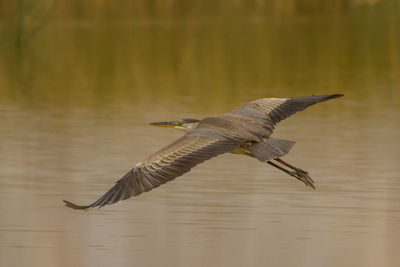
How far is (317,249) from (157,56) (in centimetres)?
1317

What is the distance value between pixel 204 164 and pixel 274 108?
2167mm

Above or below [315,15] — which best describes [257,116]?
below

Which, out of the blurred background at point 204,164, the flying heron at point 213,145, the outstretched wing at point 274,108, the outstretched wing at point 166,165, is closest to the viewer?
the outstretched wing at point 166,165

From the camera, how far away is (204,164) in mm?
A: 10289

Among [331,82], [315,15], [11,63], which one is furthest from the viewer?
[315,15]

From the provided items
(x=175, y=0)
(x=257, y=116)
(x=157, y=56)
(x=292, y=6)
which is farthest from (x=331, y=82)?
(x=175, y=0)

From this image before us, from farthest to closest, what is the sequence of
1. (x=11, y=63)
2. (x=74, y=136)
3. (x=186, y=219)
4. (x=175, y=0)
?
1. (x=175, y=0)
2. (x=11, y=63)
3. (x=74, y=136)
4. (x=186, y=219)

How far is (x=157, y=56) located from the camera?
2016 cm

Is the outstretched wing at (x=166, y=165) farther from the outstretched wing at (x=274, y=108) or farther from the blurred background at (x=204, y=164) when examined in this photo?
the outstretched wing at (x=274, y=108)

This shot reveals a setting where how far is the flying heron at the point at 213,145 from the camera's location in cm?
671

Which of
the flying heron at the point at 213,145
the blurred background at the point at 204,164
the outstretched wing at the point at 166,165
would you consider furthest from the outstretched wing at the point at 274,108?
the outstretched wing at the point at 166,165

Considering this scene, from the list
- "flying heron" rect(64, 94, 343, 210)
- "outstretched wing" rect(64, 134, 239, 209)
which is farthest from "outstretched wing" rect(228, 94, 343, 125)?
"outstretched wing" rect(64, 134, 239, 209)

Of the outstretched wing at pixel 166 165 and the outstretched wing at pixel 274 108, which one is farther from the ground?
the outstretched wing at pixel 274 108

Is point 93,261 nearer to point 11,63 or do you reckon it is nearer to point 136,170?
point 136,170
